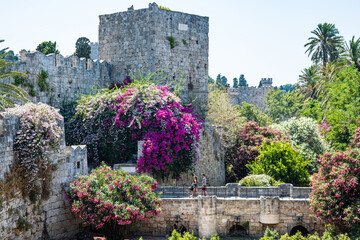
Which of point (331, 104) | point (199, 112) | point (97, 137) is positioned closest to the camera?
point (97, 137)

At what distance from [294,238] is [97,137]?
9.71m

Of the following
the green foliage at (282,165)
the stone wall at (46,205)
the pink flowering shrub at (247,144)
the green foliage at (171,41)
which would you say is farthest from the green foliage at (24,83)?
the pink flowering shrub at (247,144)

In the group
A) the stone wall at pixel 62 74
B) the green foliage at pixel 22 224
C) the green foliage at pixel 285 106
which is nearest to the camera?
the green foliage at pixel 22 224

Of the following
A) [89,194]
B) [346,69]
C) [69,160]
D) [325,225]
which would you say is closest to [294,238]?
[325,225]

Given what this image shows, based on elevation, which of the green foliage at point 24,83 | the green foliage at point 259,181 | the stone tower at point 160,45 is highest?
the stone tower at point 160,45

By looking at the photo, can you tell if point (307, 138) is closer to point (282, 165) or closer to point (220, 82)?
point (282, 165)

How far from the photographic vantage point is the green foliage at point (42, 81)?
22609 mm

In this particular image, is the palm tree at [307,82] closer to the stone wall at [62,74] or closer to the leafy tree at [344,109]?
the leafy tree at [344,109]

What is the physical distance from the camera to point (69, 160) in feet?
61.5

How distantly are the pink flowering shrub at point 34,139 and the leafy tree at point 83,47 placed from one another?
23348 millimetres

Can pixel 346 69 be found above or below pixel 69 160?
above

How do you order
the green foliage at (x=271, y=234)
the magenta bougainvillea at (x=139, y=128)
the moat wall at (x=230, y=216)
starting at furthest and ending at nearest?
1. the magenta bougainvillea at (x=139, y=128)
2. the moat wall at (x=230, y=216)
3. the green foliage at (x=271, y=234)

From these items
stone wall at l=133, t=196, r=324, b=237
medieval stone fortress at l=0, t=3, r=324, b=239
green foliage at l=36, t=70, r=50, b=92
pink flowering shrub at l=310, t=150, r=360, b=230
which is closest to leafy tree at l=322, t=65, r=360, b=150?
medieval stone fortress at l=0, t=3, r=324, b=239

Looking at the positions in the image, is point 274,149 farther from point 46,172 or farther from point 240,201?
point 46,172
